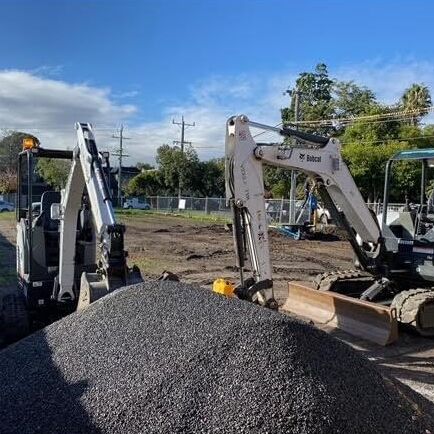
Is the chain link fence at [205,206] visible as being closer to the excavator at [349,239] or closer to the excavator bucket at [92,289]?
the excavator at [349,239]

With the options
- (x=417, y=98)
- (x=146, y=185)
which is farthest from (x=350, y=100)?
(x=146, y=185)

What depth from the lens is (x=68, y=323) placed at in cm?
541

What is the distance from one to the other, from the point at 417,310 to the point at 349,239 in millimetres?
1381

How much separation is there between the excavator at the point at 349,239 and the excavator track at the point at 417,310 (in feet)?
0.04

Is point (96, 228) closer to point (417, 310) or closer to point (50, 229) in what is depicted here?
Answer: point (50, 229)

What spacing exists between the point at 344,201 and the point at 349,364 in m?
3.94

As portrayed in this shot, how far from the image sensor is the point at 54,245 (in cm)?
740

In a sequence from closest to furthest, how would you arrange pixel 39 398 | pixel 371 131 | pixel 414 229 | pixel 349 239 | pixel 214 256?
pixel 39 398 → pixel 349 239 → pixel 414 229 → pixel 214 256 → pixel 371 131

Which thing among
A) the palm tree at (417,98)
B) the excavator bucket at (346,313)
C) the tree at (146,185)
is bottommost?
the excavator bucket at (346,313)

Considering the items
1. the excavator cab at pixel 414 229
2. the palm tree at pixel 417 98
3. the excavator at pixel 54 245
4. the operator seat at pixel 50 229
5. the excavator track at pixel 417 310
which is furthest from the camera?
the palm tree at pixel 417 98

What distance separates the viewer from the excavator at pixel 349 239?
285 inches

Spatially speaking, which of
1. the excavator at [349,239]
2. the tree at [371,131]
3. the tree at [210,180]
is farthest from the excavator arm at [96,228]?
the tree at [210,180]

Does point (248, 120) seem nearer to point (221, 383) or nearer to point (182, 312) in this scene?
point (182, 312)

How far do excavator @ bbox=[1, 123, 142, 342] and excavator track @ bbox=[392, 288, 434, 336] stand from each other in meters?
3.80
